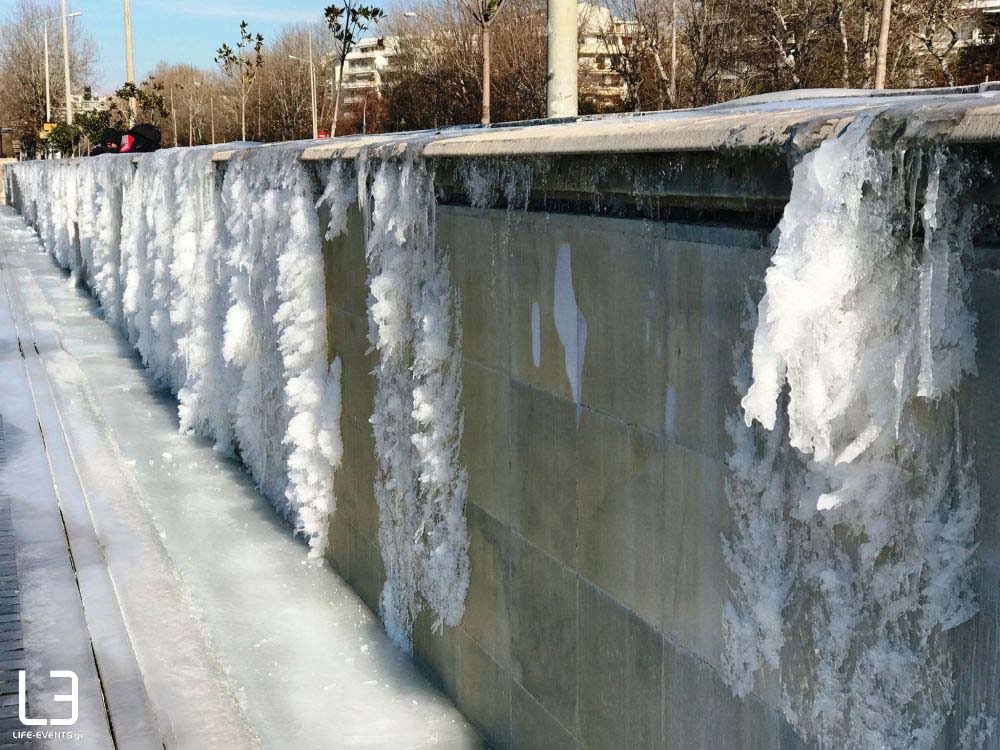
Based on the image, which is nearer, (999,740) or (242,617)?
(999,740)

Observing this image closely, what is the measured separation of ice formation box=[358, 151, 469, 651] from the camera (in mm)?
4535

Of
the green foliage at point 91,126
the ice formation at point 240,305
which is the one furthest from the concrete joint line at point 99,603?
the green foliage at point 91,126

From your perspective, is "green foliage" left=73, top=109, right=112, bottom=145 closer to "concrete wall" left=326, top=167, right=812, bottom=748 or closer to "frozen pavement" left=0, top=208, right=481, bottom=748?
"frozen pavement" left=0, top=208, right=481, bottom=748

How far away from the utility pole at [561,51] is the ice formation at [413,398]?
220 cm

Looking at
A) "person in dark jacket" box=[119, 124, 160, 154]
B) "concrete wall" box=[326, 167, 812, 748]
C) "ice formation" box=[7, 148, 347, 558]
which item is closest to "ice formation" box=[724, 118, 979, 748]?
"concrete wall" box=[326, 167, 812, 748]

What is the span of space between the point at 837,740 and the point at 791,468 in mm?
594

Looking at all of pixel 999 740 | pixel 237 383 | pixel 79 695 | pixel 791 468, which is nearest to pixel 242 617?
pixel 79 695

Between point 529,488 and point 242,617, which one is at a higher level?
point 529,488

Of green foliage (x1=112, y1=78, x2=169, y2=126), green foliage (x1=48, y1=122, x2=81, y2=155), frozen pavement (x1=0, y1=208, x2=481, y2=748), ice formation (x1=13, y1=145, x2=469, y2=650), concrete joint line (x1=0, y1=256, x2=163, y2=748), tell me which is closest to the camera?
concrete joint line (x1=0, y1=256, x2=163, y2=748)

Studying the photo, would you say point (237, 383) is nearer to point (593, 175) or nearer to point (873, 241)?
point (593, 175)

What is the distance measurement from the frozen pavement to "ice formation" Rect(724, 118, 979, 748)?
241 centimetres

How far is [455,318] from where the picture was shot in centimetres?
446

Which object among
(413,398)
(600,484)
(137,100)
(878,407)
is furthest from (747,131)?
(137,100)

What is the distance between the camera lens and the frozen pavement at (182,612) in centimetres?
448
